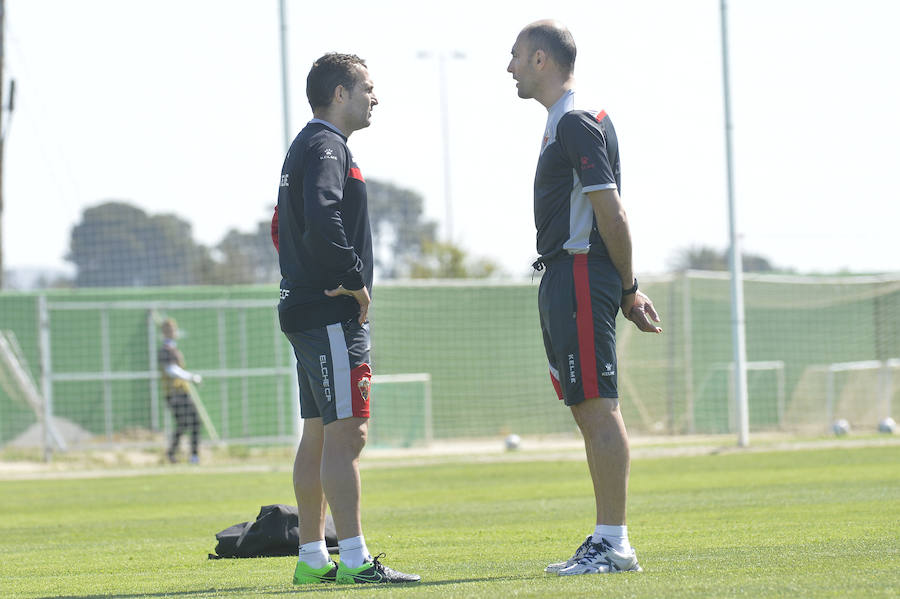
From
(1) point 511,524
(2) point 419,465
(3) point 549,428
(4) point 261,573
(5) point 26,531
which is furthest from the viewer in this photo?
(3) point 549,428

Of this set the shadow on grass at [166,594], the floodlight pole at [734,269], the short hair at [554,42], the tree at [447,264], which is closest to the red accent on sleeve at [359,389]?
the shadow on grass at [166,594]

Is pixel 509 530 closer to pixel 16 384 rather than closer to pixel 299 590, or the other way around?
pixel 299 590

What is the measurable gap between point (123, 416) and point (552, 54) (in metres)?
17.2

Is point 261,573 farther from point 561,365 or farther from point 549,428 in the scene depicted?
point 549,428

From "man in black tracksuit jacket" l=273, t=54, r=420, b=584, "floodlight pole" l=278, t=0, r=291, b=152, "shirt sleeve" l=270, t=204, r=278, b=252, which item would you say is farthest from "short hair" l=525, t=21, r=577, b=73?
"floodlight pole" l=278, t=0, r=291, b=152

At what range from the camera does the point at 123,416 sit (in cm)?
2133

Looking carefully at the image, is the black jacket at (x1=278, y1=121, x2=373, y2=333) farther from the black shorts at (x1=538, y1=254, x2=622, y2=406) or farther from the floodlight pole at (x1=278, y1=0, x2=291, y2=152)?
the floodlight pole at (x1=278, y1=0, x2=291, y2=152)

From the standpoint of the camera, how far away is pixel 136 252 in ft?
121

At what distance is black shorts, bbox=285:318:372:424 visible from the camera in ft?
17.5

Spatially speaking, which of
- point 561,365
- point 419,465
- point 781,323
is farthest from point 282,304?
point 781,323

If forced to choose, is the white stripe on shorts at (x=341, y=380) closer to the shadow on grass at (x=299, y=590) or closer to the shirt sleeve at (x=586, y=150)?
the shadow on grass at (x=299, y=590)

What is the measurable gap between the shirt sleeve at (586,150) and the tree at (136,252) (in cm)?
2923

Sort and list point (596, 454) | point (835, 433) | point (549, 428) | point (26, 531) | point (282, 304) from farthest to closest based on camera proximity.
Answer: point (549, 428)
point (835, 433)
point (26, 531)
point (282, 304)
point (596, 454)

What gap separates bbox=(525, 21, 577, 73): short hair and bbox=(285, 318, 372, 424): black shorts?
1414 millimetres
